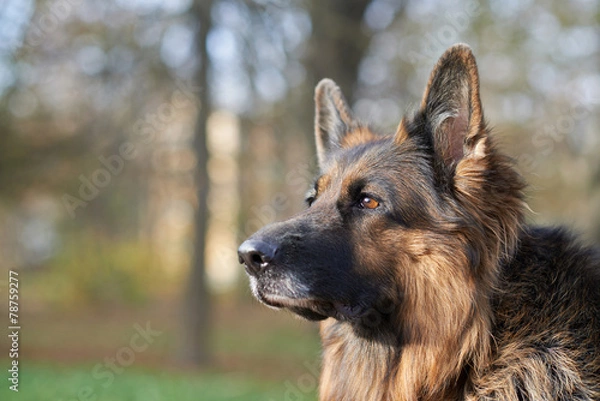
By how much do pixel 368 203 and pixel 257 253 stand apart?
825mm

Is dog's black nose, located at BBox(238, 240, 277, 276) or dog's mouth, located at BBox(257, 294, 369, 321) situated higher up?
dog's black nose, located at BBox(238, 240, 277, 276)

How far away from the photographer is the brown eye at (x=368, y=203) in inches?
150

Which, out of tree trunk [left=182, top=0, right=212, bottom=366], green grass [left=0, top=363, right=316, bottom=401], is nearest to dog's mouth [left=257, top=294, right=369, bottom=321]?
green grass [left=0, top=363, right=316, bottom=401]

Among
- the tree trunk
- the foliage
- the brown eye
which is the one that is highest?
the brown eye

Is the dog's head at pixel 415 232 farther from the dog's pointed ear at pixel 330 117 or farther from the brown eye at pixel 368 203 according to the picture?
the dog's pointed ear at pixel 330 117

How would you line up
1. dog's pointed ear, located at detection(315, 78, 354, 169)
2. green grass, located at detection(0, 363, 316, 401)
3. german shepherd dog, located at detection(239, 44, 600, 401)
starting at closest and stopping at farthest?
german shepherd dog, located at detection(239, 44, 600, 401)
dog's pointed ear, located at detection(315, 78, 354, 169)
green grass, located at detection(0, 363, 316, 401)

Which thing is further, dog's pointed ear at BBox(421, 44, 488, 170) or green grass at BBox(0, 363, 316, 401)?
green grass at BBox(0, 363, 316, 401)

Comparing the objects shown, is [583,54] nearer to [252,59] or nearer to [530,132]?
[530,132]

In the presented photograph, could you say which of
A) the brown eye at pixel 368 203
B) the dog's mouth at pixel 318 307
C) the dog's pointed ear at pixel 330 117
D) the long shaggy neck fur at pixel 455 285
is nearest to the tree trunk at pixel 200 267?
the dog's pointed ear at pixel 330 117

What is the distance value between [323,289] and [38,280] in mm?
24199

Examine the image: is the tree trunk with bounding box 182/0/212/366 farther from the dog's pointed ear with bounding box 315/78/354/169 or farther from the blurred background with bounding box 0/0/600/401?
the dog's pointed ear with bounding box 315/78/354/169

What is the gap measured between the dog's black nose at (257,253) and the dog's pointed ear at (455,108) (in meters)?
1.26

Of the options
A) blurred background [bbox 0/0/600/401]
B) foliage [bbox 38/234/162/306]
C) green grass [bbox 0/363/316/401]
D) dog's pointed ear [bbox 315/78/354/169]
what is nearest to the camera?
dog's pointed ear [bbox 315/78/354/169]

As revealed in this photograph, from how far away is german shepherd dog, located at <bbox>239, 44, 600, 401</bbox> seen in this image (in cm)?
344
